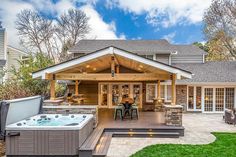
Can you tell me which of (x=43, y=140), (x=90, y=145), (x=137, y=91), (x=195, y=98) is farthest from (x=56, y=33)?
(x=90, y=145)

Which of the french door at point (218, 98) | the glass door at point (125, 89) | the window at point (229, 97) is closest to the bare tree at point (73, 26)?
the glass door at point (125, 89)

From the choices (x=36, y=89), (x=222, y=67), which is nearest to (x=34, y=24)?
(x=36, y=89)

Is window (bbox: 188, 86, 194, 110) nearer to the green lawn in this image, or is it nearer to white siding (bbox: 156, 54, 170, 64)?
white siding (bbox: 156, 54, 170, 64)

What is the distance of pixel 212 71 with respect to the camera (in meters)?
19.0

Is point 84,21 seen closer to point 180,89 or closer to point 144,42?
point 144,42

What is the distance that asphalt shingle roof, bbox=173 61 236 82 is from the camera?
17531 millimetres

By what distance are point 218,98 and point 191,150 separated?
12073 millimetres

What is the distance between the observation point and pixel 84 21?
29.2 meters

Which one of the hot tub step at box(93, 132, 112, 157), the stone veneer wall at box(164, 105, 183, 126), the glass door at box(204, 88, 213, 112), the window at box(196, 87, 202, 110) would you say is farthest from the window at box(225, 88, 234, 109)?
the hot tub step at box(93, 132, 112, 157)

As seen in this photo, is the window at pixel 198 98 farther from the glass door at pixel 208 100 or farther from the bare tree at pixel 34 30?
the bare tree at pixel 34 30

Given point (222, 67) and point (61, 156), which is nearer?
point (61, 156)

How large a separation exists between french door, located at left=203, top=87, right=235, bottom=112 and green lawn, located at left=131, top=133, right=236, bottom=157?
992 centimetres

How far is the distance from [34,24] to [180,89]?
20740 mm

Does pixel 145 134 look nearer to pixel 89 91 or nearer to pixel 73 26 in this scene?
Result: pixel 89 91
